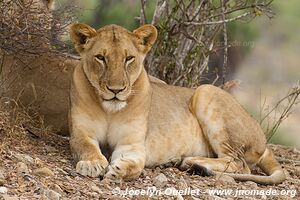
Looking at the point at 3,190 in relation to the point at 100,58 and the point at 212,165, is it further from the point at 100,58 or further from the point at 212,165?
the point at 212,165

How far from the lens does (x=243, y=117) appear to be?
672 cm

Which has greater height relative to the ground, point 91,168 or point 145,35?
point 145,35

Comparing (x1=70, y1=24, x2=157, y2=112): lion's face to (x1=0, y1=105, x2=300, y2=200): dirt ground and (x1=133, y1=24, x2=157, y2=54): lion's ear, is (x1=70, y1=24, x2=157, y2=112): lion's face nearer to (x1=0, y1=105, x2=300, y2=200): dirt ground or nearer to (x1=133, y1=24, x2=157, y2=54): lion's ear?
(x1=133, y1=24, x2=157, y2=54): lion's ear

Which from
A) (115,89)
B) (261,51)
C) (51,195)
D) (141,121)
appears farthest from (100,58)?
(261,51)

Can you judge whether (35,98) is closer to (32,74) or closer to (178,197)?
(32,74)

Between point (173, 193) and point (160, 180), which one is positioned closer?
point (173, 193)

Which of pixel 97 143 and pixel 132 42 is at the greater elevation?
pixel 132 42

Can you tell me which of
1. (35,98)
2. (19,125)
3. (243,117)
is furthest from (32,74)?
(243,117)

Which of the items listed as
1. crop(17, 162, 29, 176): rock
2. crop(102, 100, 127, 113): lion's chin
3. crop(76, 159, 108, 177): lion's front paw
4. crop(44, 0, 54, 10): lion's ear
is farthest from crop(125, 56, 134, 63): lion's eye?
crop(44, 0, 54, 10): lion's ear

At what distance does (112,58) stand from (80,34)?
359mm

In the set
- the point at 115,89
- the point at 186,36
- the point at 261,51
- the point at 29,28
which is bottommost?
the point at 261,51

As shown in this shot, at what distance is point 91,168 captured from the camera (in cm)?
559

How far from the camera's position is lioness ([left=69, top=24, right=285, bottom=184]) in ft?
19.0

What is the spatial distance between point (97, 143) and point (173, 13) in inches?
84.1
